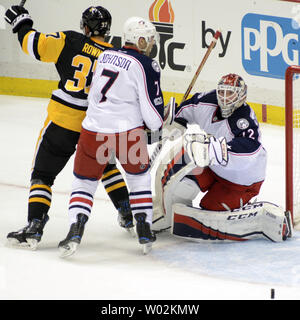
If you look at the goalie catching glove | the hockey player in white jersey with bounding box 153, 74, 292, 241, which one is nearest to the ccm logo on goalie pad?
the hockey player in white jersey with bounding box 153, 74, 292, 241

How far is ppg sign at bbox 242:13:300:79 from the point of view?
594 cm

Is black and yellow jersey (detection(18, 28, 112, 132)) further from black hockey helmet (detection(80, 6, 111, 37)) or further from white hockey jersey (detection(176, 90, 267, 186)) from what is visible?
white hockey jersey (detection(176, 90, 267, 186))

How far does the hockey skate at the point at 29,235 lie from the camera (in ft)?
11.7

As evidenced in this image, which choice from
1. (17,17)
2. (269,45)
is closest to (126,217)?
(17,17)

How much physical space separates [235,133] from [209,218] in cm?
44

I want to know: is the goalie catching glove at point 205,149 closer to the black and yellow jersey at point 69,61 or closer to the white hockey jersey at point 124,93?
the white hockey jersey at point 124,93

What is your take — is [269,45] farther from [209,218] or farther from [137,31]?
[137,31]

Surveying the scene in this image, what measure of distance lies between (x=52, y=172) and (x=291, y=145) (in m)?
1.25

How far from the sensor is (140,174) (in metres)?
3.47

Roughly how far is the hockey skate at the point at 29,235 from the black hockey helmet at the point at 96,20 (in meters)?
0.93

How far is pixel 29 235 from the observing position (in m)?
3.56

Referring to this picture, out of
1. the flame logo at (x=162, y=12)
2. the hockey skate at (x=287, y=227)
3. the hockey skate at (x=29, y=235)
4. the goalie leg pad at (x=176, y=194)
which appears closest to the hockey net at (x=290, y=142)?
the hockey skate at (x=287, y=227)
